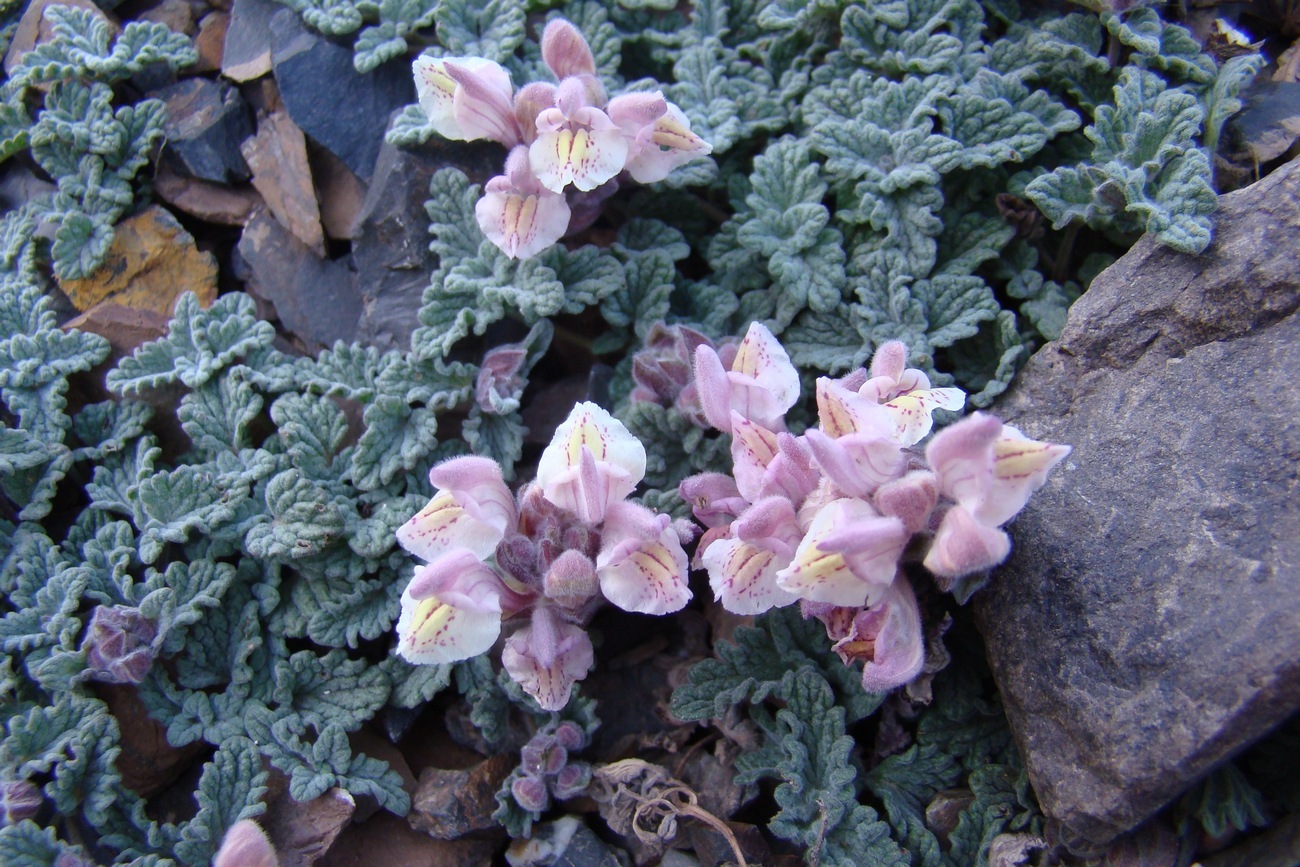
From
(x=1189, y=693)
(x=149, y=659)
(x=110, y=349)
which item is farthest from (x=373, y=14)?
(x=1189, y=693)

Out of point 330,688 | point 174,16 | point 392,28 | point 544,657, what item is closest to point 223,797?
point 330,688

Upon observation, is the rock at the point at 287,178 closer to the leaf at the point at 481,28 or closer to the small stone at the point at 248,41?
the small stone at the point at 248,41

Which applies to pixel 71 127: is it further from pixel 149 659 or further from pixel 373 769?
pixel 373 769

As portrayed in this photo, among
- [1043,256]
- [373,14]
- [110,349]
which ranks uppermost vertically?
[373,14]

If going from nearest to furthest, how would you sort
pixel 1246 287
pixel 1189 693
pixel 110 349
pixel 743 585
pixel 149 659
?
pixel 1189 693 < pixel 743 585 < pixel 1246 287 < pixel 149 659 < pixel 110 349

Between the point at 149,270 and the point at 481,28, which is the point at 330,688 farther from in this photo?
the point at 481,28
